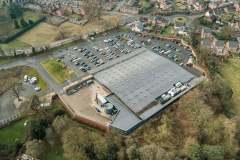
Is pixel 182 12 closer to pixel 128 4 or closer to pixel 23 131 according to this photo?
pixel 128 4

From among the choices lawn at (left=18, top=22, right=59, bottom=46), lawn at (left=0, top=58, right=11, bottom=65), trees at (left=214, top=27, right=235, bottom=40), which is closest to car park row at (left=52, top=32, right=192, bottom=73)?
lawn at (left=18, top=22, right=59, bottom=46)

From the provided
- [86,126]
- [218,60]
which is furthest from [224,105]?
[86,126]

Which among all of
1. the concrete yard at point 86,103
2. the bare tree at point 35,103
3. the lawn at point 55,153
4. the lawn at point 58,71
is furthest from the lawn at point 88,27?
the lawn at point 55,153

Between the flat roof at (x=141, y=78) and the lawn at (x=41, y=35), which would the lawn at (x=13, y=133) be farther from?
the lawn at (x=41, y=35)

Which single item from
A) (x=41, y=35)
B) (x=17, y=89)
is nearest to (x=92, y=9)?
(x=41, y=35)

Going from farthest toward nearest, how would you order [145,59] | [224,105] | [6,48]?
1. [6,48]
2. [145,59]
3. [224,105]

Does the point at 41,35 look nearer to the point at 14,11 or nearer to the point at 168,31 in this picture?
the point at 14,11

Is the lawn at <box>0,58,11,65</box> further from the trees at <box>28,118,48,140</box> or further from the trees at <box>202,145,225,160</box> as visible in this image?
the trees at <box>202,145,225,160</box>
